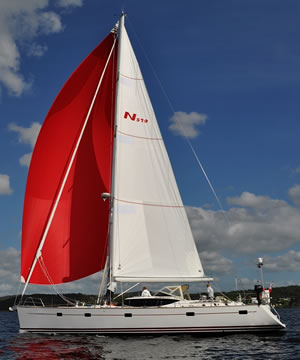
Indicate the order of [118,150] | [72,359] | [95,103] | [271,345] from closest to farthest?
1. [72,359]
2. [271,345]
3. [118,150]
4. [95,103]

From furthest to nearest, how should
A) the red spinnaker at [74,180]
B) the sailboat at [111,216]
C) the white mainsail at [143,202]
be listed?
the red spinnaker at [74,180] → the white mainsail at [143,202] → the sailboat at [111,216]

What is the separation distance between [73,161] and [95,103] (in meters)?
3.48

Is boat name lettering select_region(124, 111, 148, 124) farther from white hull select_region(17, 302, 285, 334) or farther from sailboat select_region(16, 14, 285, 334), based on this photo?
white hull select_region(17, 302, 285, 334)

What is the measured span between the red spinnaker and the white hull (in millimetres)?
2496

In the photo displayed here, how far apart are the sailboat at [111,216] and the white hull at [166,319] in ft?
0.15

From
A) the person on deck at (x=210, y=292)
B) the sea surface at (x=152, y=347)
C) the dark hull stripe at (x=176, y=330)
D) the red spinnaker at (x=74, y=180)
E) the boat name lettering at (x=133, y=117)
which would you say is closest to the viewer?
the sea surface at (x=152, y=347)

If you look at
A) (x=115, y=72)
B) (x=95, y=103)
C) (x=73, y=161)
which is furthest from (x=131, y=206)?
(x=115, y=72)

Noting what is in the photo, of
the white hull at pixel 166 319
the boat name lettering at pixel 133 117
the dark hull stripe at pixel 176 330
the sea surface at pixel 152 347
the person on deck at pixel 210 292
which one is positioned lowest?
the sea surface at pixel 152 347

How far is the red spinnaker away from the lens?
21.5 metres

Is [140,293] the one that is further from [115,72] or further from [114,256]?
[115,72]

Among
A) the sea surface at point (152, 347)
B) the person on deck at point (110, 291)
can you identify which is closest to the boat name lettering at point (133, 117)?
the person on deck at point (110, 291)

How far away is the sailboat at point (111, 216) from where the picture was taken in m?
19.3

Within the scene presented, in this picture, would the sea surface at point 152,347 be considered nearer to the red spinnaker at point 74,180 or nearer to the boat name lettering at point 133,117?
the red spinnaker at point 74,180

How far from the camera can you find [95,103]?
2355cm
